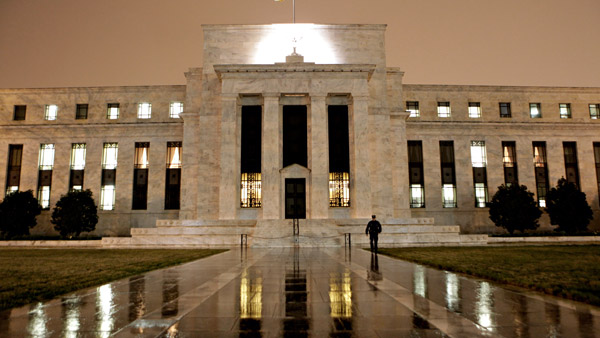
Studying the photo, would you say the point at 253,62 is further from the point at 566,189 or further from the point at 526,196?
the point at 566,189

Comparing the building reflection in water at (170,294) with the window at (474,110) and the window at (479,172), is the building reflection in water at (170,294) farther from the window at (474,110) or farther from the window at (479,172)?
the window at (474,110)

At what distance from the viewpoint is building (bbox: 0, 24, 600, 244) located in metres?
38.6

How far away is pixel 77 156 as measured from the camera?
152 feet

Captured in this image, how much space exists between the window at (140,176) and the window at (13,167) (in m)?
13.5

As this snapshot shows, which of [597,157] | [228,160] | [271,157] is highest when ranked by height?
[597,157]

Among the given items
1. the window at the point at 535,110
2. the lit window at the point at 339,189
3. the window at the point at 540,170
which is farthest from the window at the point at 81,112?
the window at the point at 535,110

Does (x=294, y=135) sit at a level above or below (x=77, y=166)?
above

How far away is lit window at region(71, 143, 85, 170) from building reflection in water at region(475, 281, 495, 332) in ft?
155

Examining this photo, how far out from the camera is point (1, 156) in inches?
1815

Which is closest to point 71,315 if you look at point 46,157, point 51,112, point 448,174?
point 448,174

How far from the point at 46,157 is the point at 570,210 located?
55900mm

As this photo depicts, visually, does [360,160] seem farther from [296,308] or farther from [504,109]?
[296,308]

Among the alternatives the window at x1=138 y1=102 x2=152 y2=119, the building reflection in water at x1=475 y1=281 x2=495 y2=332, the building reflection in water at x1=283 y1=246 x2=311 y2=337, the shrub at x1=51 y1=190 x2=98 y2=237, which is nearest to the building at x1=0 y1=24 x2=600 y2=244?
the window at x1=138 y1=102 x2=152 y2=119

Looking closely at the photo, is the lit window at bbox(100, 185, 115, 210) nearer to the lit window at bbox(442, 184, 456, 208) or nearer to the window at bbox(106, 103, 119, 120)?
the window at bbox(106, 103, 119, 120)
